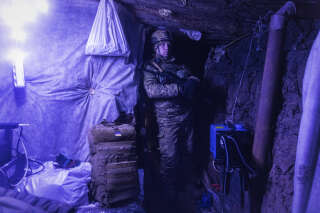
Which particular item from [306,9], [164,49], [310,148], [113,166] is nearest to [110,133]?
[113,166]

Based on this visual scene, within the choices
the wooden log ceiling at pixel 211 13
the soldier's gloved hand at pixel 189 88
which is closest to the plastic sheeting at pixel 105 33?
the wooden log ceiling at pixel 211 13

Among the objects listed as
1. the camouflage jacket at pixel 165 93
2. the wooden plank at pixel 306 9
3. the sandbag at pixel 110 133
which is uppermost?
the wooden plank at pixel 306 9

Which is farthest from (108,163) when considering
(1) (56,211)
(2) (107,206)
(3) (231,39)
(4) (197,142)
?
(3) (231,39)

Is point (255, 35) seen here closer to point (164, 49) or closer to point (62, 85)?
point (164, 49)

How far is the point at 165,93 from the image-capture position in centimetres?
328

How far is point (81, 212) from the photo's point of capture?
2.44 m

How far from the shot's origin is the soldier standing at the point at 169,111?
3.32 meters

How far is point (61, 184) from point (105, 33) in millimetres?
2109

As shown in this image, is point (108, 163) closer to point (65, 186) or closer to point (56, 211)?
point (65, 186)

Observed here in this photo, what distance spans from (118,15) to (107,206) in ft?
9.08

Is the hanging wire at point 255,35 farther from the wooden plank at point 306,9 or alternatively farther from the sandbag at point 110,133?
the sandbag at point 110,133

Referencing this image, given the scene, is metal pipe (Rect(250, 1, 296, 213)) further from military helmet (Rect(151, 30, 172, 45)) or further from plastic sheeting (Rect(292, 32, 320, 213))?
military helmet (Rect(151, 30, 172, 45))

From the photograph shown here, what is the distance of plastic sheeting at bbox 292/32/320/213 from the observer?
1.59m

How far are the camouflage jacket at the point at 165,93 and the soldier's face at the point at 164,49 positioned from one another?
138mm
